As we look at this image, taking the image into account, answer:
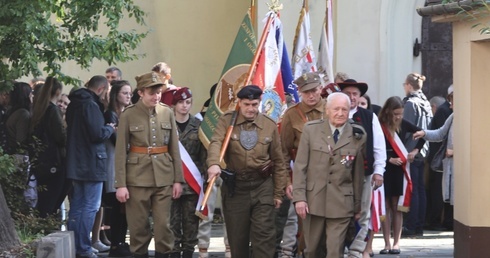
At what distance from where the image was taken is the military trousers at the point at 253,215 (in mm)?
11859

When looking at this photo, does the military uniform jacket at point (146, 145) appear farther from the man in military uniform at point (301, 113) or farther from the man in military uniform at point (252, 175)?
the man in military uniform at point (301, 113)

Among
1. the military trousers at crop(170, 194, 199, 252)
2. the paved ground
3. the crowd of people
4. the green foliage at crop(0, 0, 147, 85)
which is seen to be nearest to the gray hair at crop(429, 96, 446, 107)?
the paved ground

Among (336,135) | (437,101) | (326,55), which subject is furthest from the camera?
(437,101)

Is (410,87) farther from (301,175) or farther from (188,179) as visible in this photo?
(301,175)

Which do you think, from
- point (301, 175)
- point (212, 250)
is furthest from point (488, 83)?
point (212, 250)

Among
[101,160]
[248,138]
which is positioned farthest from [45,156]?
[248,138]

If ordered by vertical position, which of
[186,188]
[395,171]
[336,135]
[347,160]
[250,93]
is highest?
[250,93]

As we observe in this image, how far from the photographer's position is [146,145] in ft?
40.2

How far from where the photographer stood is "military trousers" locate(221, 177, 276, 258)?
11859 mm

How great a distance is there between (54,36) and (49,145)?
5.14ft

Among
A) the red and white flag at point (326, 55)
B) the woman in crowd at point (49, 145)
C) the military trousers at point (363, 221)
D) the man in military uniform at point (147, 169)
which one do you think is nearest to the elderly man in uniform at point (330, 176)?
the military trousers at point (363, 221)

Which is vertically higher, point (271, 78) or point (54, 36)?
point (54, 36)

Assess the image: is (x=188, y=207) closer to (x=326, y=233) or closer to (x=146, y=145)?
(x=146, y=145)

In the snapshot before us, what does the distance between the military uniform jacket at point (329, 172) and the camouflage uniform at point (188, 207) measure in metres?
2.02
